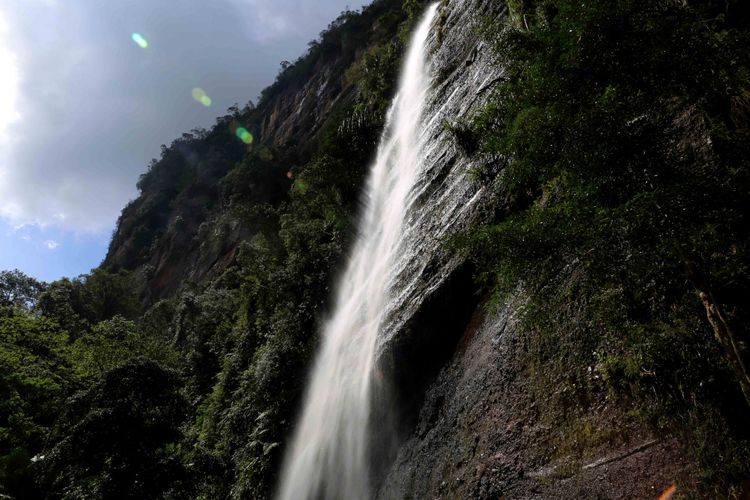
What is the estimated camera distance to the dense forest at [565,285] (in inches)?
136

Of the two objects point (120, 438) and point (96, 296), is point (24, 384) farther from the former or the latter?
point (96, 296)

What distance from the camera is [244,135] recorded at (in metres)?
61.8

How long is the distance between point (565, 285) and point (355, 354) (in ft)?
19.8

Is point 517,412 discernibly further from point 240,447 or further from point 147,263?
point 147,263

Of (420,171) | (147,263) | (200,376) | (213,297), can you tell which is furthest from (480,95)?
(147,263)

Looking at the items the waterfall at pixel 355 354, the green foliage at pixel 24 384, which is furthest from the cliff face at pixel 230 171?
the green foliage at pixel 24 384

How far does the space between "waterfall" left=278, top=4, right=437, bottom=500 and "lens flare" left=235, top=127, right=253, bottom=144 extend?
4779 cm

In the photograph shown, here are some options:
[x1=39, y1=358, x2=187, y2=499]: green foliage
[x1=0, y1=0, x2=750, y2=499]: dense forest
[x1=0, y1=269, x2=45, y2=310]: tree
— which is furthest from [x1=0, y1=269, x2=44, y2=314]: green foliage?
[x1=39, y1=358, x2=187, y2=499]: green foliage

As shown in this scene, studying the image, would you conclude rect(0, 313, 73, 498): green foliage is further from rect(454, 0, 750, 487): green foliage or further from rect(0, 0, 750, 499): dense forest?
rect(454, 0, 750, 487): green foliage

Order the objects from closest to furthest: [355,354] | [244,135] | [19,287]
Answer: [355,354] → [19,287] → [244,135]

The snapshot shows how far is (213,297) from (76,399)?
56.6 ft

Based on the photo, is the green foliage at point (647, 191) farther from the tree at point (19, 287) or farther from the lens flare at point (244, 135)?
the lens flare at point (244, 135)

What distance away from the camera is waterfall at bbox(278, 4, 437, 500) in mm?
9023

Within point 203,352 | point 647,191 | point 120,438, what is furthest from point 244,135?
point 647,191
